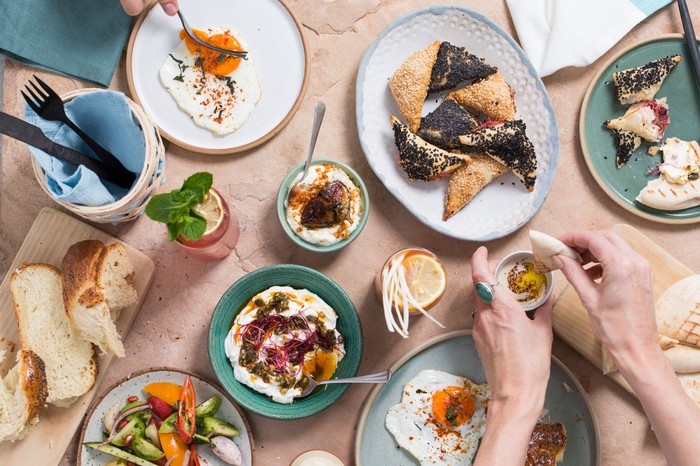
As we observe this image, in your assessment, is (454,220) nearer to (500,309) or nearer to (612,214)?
(500,309)

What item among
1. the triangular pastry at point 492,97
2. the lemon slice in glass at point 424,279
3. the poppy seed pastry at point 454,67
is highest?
the poppy seed pastry at point 454,67

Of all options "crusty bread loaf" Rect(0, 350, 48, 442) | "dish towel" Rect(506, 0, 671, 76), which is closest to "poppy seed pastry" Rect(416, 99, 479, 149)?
"dish towel" Rect(506, 0, 671, 76)

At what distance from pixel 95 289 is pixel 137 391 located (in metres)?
0.55

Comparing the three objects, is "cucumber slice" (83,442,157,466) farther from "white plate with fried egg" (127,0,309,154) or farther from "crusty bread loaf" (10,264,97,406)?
"white plate with fried egg" (127,0,309,154)

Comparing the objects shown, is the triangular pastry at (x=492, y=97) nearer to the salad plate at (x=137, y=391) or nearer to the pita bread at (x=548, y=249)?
the pita bread at (x=548, y=249)

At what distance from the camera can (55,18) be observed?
105 inches

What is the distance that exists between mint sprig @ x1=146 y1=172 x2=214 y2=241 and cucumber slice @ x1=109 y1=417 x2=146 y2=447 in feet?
3.14

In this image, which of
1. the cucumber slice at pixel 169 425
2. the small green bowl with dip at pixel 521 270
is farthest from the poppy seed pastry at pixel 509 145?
the cucumber slice at pixel 169 425

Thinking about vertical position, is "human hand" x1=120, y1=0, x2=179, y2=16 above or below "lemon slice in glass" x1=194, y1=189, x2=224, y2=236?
above

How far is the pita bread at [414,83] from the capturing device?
8.65 feet

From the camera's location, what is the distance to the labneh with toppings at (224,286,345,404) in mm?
2441

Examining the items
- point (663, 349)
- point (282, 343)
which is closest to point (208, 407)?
point (282, 343)

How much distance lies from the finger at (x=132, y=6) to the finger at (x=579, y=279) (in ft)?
6.79

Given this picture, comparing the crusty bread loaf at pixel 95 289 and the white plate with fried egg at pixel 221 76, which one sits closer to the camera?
the crusty bread loaf at pixel 95 289
